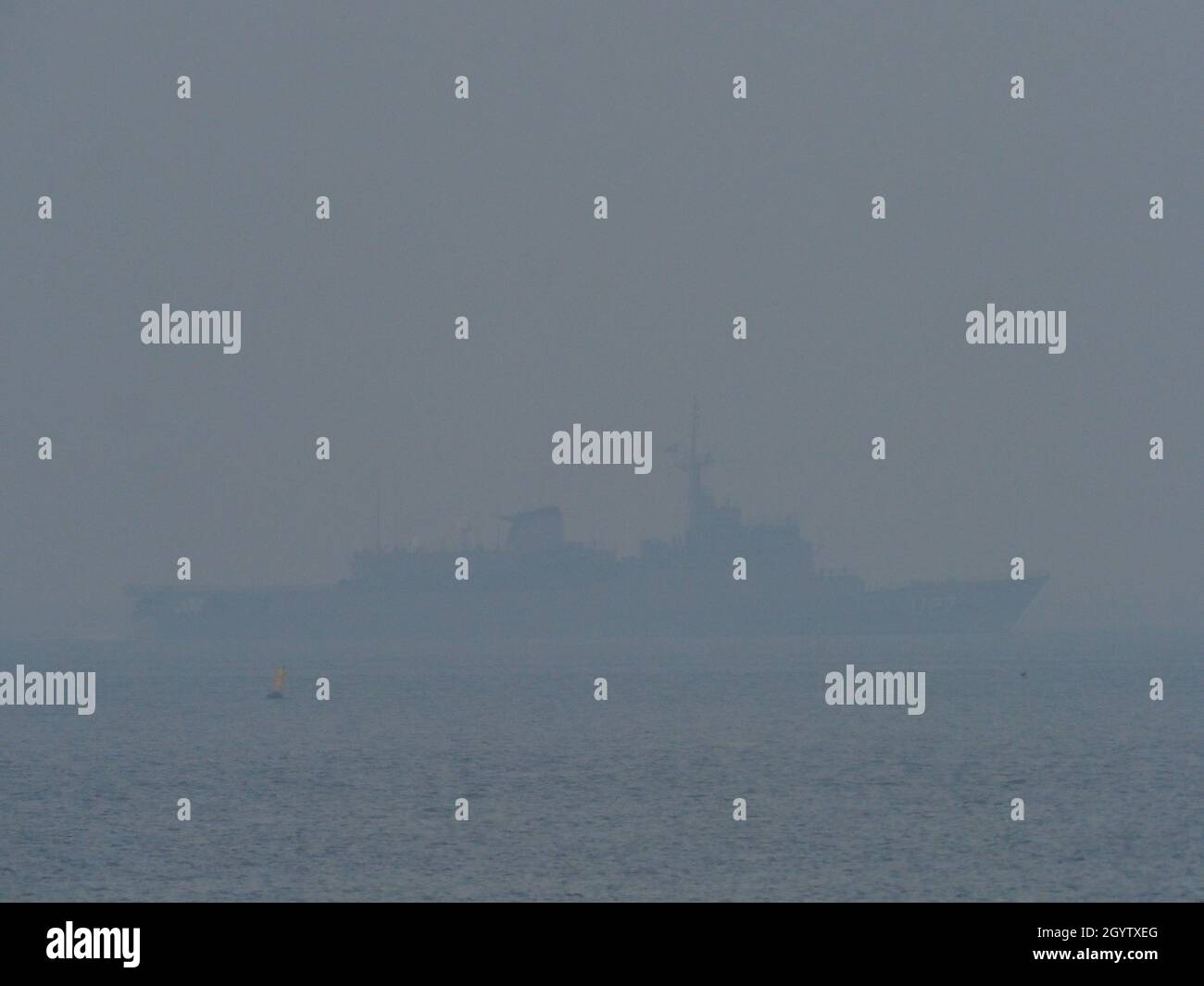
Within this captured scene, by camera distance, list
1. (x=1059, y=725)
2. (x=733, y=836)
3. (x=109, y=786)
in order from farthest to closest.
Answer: (x=1059, y=725)
(x=109, y=786)
(x=733, y=836)

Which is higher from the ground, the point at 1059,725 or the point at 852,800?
the point at 1059,725

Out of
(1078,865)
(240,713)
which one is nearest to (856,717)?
(240,713)

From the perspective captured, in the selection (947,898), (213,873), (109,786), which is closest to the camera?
(947,898)

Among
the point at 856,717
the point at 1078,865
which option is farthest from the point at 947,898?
the point at 856,717
